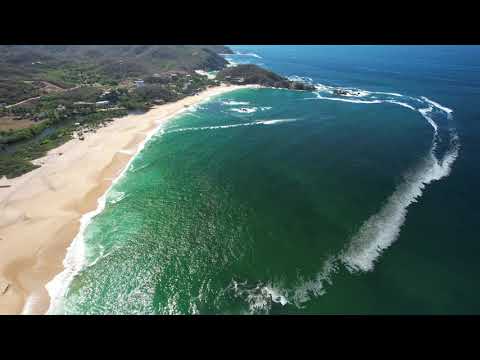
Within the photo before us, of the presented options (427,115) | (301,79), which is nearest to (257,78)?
(301,79)

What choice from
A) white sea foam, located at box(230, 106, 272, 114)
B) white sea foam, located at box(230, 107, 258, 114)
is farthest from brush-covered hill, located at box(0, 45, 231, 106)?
white sea foam, located at box(230, 106, 272, 114)

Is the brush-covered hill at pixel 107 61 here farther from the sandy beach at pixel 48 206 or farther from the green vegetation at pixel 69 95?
the sandy beach at pixel 48 206

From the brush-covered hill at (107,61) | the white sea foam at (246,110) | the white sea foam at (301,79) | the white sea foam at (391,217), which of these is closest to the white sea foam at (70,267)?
the white sea foam at (391,217)

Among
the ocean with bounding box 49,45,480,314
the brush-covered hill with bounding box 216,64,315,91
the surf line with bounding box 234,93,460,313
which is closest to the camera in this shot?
the surf line with bounding box 234,93,460,313

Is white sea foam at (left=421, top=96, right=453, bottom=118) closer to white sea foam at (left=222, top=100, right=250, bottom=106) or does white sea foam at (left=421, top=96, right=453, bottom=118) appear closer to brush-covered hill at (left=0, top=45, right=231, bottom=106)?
white sea foam at (left=222, top=100, right=250, bottom=106)

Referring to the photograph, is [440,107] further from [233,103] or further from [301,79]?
[233,103]

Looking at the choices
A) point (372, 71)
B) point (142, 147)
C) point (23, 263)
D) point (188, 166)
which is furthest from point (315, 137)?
point (372, 71)
